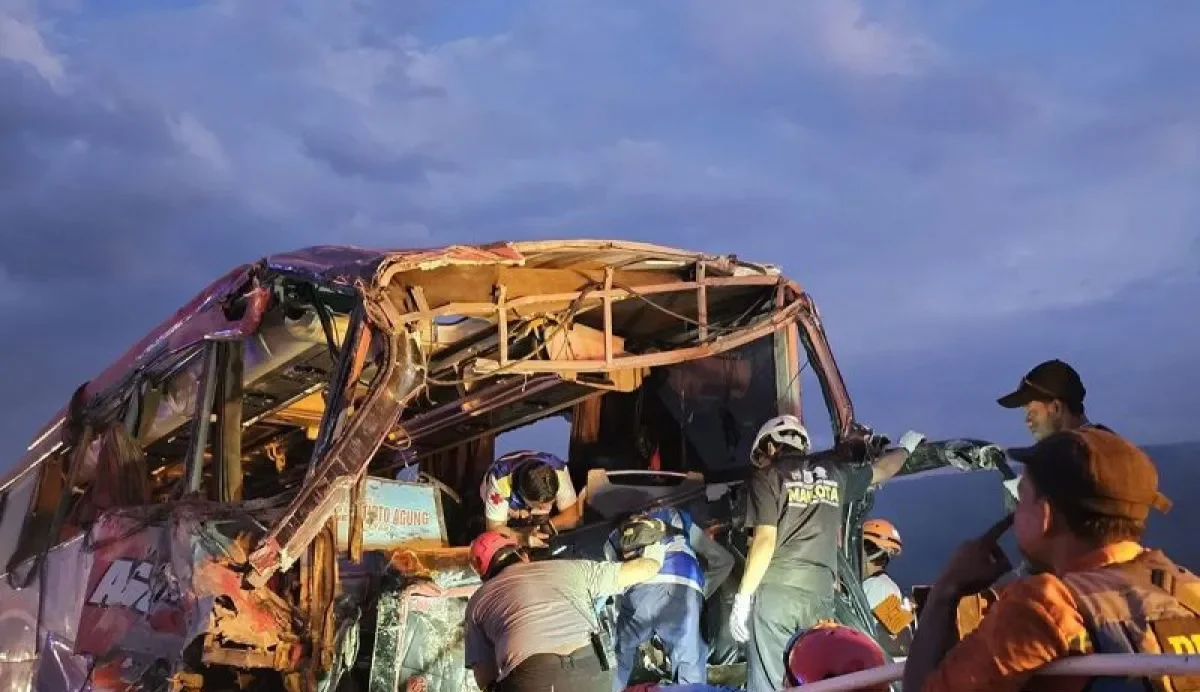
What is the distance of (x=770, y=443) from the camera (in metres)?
6.78

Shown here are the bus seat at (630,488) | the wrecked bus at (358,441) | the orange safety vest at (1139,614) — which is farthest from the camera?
the bus seat at (630,488)

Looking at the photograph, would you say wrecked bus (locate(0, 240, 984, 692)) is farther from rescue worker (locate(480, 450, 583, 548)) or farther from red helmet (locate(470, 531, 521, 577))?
red helmet (locate(470, 531, 521, 577))

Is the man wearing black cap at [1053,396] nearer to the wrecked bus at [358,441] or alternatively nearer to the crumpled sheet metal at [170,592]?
the wrecked bus at [358,441]

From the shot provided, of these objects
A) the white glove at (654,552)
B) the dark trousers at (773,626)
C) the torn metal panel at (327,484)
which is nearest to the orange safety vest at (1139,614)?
the white glove at (654,552)

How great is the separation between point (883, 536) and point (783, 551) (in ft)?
7.35

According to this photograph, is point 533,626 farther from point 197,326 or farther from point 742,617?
point 197,326

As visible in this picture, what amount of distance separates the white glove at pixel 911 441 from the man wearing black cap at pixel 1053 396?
244 centimetres

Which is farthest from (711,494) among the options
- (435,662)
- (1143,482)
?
(1143,482)

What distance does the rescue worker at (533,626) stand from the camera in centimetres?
454

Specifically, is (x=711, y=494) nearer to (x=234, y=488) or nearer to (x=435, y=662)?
(x=435, y=662)

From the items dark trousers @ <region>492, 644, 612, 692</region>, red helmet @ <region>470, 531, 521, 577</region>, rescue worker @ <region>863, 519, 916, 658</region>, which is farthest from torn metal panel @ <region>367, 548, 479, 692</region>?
rescue worker @ <region>863, 519, 916, 658</region>

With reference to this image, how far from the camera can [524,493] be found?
21.0 ft

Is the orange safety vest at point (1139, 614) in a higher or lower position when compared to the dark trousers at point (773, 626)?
higher

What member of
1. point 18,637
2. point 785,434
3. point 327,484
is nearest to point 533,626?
point 327,484
